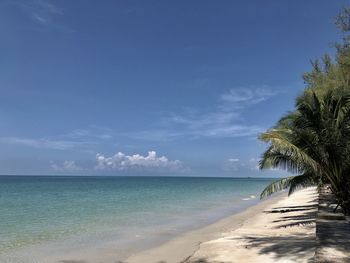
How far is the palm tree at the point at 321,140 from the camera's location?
12.2 m

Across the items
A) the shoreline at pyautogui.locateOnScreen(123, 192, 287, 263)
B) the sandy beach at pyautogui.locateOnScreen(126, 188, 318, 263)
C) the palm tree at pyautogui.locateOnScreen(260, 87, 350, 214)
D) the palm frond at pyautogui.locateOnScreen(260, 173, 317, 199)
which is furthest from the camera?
the palm frond at pyautogui.locateOnScreen(260, 173, 317, 199)

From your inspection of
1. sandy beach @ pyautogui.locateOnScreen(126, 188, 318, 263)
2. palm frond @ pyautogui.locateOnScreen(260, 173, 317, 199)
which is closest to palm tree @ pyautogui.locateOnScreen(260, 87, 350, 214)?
palm frond @ pyautogui.locateOnScreen(260, 173, 317, 199)

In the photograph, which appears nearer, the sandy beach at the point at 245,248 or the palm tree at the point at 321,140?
the sandy beach at the point at 245,248

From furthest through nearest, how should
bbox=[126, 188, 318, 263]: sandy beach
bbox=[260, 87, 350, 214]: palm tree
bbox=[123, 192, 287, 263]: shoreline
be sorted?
bbox=[260, 87, 350, 214]: palm tree
bbox=[123, 192, 287, 263]: shoreline
bbox=[126, 188, 318, 263]: sandy beach

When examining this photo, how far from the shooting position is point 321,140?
12.4 meters

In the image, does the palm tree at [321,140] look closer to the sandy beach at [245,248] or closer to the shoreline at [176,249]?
the sandy beach at [245,248]

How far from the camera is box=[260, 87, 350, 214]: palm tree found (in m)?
12.2

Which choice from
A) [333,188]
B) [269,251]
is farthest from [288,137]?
[269,251]

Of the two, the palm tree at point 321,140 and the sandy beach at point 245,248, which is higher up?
the palm tree at point 321,140

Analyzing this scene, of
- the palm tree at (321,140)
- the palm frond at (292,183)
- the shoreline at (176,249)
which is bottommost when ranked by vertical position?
the shoreline at (176,249)

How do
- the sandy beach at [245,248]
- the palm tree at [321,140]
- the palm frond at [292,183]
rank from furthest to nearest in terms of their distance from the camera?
the palm frond at [292,183] < the palm tree at [321,140] < the sandy beach at [245,248]

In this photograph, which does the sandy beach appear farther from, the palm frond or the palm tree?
the palm tree

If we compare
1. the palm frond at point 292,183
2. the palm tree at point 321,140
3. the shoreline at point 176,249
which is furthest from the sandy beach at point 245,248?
the palm tree at point 321,140

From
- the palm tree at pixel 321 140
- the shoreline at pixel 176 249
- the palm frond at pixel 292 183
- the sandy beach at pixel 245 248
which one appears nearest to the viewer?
the sandy beach at pixel 245 248
